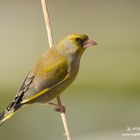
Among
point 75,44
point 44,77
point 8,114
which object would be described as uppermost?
point 75,44

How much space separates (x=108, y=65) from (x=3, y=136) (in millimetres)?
1623

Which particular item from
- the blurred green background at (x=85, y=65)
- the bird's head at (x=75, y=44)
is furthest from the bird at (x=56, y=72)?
the blurred green background at (x=85, y=65)

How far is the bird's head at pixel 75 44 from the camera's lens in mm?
3002

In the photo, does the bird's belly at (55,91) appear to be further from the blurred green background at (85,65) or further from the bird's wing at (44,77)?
the blurred green background at (85,65)

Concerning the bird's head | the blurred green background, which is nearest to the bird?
the bird's head

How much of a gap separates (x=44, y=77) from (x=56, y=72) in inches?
2.2

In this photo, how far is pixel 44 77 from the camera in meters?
3.03

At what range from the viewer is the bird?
3004 millimetres

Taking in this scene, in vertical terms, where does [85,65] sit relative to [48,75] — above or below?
above

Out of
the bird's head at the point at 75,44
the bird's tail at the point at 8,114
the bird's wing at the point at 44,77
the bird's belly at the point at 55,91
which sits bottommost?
the bird's tail at the point at 8,114

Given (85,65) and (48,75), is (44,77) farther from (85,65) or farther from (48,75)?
(85,65)

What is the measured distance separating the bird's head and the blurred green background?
119 cm

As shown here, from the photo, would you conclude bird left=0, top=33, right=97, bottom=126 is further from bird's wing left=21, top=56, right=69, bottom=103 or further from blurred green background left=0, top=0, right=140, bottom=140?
blurred green background left=0, top=0, right=140, bottom=140

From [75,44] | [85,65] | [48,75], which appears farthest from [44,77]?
[85,65]
